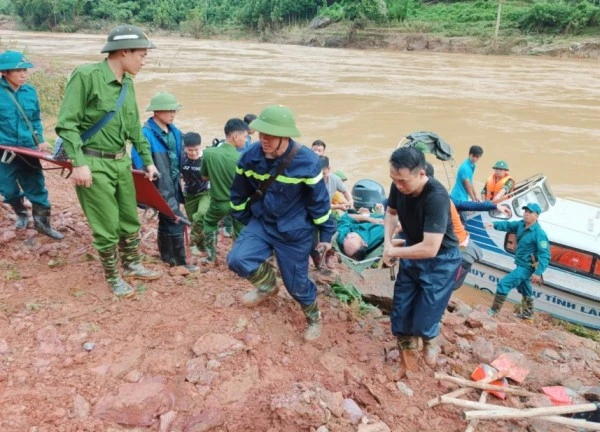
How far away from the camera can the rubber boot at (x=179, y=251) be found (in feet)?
15.1

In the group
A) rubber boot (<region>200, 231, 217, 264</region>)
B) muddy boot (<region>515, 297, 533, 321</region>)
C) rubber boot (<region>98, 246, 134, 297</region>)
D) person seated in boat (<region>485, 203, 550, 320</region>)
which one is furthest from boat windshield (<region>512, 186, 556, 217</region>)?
rubber boot (<region>98, 246, 134, 297</region>)

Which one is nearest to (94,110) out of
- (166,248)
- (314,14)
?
(166,248)

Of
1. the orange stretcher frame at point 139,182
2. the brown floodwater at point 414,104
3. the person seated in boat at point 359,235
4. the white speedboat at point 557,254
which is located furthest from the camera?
the brown floodwater at point 414,104

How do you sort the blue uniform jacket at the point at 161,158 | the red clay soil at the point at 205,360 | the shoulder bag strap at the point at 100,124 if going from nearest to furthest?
the red clay soil at the point at 205,360
the shoulder bag strap at the point at 100,124
the blue uniform jacket at the point at 161,158

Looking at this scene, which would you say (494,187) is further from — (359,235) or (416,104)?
(416,104)

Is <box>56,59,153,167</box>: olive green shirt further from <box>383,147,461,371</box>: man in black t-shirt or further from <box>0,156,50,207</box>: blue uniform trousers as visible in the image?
<box>383,147,461,371</box>: man in black t-shirt

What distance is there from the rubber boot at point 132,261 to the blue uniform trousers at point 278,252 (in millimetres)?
968

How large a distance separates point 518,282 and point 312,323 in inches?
139

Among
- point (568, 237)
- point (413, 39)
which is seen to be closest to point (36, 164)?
point (568, 237)

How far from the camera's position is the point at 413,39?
4653 centimetres

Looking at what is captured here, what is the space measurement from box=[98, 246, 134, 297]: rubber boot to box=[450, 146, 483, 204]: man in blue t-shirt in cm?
543

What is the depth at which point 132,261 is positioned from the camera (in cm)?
404

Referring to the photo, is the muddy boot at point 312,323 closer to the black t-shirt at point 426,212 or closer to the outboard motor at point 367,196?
the black t-shirt at point 426,212

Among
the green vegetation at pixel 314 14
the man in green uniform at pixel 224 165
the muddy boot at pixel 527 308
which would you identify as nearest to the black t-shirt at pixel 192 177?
the man in green uniform at pixel 224 165
